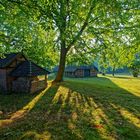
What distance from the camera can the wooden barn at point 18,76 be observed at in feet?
87.1

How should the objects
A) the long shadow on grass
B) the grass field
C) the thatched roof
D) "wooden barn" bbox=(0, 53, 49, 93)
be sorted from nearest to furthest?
the grass field < the long shadow on grass < "wooden barn" bbox=(0, 53, 49, 93) < the thatched roof

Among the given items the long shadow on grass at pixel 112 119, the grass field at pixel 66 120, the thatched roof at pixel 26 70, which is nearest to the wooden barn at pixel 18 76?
the thatched roof at pixel 26 70

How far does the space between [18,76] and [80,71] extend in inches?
2005

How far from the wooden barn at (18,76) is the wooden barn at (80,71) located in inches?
1819

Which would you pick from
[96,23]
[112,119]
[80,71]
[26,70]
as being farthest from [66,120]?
[80,71]

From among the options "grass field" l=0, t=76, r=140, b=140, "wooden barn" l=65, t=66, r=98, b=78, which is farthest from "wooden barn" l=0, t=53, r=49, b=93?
"wooden barn" l=65, t=66, r=98, b=78

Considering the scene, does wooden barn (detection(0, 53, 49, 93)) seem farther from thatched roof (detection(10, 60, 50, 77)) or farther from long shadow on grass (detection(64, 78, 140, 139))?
long shadow on grass (detection(64, 78, 140, 139))

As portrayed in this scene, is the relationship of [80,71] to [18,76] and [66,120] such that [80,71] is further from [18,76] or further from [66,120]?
[66,120]

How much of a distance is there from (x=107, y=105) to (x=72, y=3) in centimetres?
1334

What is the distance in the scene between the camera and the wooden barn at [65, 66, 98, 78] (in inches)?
2965

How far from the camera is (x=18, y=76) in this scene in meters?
27.0

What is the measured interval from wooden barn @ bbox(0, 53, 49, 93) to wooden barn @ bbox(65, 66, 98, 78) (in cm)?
4620

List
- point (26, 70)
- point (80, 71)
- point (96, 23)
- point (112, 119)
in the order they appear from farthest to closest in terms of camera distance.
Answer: point (80, 71)
point (96, 23)
point (26, 70)
point (112, 119)

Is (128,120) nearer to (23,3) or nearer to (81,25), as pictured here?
(23,3)
